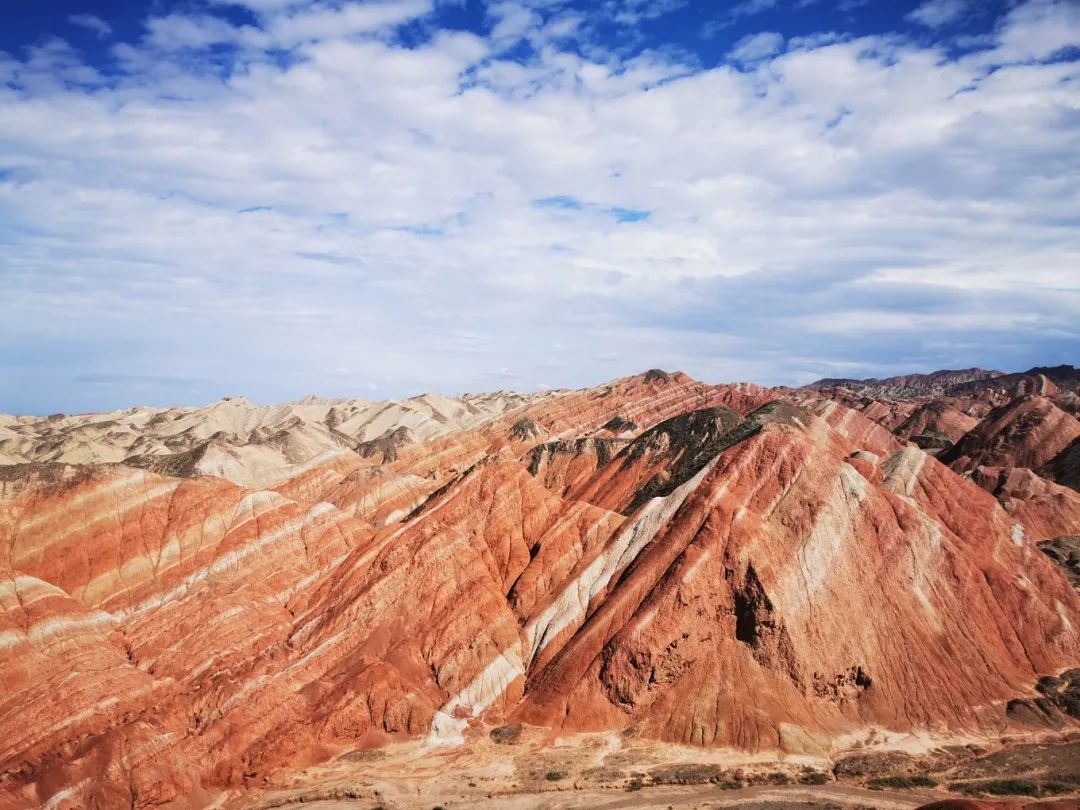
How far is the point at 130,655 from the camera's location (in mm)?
52062

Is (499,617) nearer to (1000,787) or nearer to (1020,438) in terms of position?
(1000,787)

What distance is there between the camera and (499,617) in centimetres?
5741

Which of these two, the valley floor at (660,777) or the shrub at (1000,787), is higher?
the shrub at (1000,787)

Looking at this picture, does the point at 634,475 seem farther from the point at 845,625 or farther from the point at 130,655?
the point at 130,655

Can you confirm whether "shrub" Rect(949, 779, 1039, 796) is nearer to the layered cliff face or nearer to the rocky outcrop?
the layered cliff face

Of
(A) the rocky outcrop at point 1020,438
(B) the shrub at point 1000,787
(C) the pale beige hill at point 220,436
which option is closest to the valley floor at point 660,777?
(B) the shrub at point 1000,787

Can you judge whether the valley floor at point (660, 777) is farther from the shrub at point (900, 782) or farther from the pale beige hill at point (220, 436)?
the pale beige hill at point (220, 436)

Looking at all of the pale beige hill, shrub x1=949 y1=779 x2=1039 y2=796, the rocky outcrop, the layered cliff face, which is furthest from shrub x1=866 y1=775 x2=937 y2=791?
the rocky outcrop

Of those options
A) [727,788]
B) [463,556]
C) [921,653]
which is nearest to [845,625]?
[921,653]

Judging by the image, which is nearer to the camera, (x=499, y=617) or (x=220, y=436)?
(x=499, y=617)

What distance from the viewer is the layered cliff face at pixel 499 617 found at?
47062 millimetres

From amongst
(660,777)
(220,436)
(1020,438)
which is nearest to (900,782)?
(660,777)

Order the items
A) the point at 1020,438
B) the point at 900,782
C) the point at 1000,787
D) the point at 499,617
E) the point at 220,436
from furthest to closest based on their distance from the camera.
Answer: the point at 220,436 < the point at 1020,438 < the point at 499,617 < the point at 900,782 < the point at 1000,787

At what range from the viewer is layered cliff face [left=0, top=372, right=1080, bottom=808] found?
154 ft
